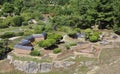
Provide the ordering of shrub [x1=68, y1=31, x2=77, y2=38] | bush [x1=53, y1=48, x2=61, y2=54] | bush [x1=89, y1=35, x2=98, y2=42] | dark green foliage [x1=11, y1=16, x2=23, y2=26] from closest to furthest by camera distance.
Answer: bush [x1=53, y1=48, x2=61, y2=54]
bush [x1=89, y1=35, x2=98, y2=42]
shrub [x1=68, y1=31, x2=77, y2=38]
dark green foliage [x1=11, y1=16, x2=23, y2=26]

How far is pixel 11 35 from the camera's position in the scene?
47.8 meters

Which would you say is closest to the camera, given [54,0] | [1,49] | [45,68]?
[45,68]

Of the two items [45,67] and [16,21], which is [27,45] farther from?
[16,21]

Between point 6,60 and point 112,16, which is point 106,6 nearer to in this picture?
point 112,16

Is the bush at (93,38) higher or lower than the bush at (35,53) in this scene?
higher

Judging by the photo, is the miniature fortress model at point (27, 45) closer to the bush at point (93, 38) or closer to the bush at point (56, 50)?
the bush at point (56, 50)

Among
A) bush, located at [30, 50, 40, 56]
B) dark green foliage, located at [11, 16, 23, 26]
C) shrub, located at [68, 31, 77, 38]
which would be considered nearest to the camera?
bush, located at [30, 50, 40, 56]

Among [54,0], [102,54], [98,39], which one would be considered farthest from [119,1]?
[54,0]

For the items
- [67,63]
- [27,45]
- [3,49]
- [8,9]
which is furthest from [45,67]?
[8,9]

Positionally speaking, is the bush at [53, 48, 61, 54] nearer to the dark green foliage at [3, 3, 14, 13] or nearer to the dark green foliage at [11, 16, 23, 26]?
the dark green foliage at [11, 16, 23, 26]

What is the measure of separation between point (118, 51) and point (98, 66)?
5.79 metres

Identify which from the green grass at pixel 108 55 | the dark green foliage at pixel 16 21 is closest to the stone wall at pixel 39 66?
the green grass at pixel 108 55

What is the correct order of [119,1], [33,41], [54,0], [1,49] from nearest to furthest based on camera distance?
[1,49] < [33,41] < [119,1] < [54,0]

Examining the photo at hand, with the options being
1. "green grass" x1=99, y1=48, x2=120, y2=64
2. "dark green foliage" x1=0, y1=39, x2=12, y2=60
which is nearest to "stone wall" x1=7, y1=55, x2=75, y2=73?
"dark green foliage" x1=0, y1=39, x2=12, y2=60
